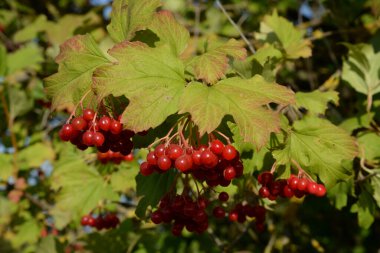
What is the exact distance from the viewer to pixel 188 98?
1659mm

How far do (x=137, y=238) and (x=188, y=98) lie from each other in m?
2.12

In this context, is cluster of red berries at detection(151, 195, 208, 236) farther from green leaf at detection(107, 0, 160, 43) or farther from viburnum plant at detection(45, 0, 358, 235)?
green leaf at detection(107, 0, 160, 43)

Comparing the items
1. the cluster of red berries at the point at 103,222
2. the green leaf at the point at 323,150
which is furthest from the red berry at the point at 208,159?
the cluster of red berries at the point at 103,222

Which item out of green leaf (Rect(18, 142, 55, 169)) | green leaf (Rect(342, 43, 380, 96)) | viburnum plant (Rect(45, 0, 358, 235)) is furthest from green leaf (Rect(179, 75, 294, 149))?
green leaf (Rect(18, 142, 55, 169))

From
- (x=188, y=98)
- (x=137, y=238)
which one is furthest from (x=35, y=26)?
(x=188, y=98)

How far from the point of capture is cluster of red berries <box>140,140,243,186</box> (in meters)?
1.66

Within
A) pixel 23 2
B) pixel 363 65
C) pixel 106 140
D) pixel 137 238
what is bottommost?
pixel 137 238

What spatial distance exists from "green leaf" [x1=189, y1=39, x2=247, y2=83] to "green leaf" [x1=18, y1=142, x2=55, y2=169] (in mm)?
2531

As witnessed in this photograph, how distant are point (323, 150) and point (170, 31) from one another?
2.96ft

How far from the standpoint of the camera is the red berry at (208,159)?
164 cm

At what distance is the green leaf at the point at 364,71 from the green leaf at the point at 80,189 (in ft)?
6.09

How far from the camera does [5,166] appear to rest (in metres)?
3.96

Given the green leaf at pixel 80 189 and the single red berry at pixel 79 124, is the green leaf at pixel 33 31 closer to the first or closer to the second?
the green leaf at pixel 80 189

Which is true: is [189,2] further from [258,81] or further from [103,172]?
[258,81]
